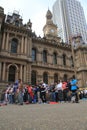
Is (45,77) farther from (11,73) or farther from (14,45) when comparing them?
(14,45)

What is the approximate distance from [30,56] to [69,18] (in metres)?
83.5

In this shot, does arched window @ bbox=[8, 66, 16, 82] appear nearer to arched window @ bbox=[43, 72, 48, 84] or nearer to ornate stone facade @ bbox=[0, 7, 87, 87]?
ornate stone facade @ bbox=[0, 7, 87, 87]

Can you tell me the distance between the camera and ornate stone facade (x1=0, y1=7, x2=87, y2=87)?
22.3 meters

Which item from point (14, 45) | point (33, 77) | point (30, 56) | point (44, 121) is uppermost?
point (14, 45)

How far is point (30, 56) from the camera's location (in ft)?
80.4

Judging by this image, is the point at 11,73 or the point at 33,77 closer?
the point at 11,73

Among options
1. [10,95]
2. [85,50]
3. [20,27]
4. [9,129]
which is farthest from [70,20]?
[9,129]

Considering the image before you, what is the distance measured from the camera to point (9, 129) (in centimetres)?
278

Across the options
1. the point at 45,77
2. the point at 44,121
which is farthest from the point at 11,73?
the point at 44,121

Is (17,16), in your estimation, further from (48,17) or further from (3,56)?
(48,17)

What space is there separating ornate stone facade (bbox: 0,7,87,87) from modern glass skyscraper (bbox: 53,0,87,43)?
65.0 m

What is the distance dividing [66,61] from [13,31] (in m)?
12.5

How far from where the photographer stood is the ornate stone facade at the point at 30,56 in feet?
73.2

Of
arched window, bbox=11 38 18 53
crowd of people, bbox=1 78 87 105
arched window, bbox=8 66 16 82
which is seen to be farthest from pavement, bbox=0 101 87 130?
arched window, bbox=11 38 18 53
